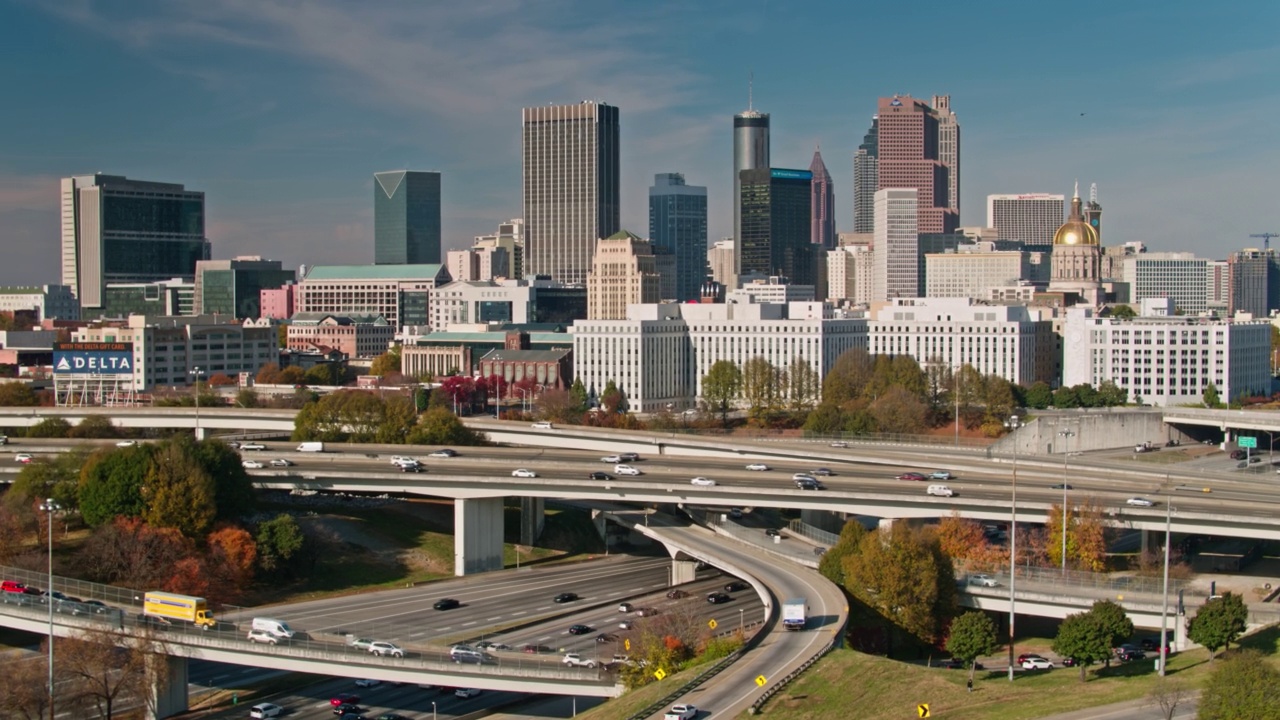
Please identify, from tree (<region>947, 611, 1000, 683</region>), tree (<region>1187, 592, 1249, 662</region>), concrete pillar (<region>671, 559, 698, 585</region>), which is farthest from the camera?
concrete pillar (<region>671, 559, 698, 585</region>)

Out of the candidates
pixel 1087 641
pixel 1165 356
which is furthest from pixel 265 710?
pixel 1165 356

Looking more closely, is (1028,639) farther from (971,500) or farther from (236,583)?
(236,583)

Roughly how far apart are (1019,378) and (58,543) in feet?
419

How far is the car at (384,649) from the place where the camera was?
200 ft

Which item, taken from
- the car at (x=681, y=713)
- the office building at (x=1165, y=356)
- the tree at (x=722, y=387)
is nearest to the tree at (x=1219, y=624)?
the car at (x=681, y=713)

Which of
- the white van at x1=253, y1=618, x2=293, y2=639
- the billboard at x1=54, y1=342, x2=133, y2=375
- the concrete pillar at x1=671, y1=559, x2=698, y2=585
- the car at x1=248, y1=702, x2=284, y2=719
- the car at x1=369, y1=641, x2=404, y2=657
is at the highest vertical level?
the billboard at x1=54, y1=342, x2=133, y2=375

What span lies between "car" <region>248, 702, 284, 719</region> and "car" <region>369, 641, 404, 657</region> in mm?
4492

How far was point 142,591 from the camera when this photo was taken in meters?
71.8

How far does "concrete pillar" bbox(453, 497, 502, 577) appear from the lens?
282 feet

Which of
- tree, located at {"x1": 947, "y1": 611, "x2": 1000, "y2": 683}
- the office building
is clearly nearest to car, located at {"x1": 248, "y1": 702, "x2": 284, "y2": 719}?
tree, located at {"x1": 947, "y1": 611, "x2": 1000, "y2": 683}

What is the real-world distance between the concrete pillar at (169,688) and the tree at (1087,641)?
117 ft

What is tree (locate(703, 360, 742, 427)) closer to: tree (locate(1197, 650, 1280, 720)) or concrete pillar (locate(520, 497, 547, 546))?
concrete pillar (locate(520, 497, 547, 546))

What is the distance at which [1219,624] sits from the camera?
59.0 meters

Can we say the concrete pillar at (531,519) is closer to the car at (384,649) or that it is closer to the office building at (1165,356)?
the car at (384,649)
